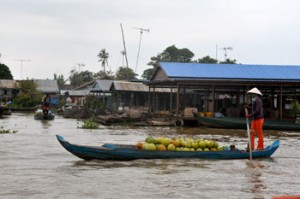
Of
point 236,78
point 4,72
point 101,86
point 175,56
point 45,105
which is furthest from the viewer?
point 175,56

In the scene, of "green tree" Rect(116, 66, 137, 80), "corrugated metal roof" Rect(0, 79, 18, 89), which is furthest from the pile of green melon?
"corrugated metal roof" Rect(0, 79, 18, 89)

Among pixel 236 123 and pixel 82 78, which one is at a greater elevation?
pixel 82 78

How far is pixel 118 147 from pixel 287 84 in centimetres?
1671

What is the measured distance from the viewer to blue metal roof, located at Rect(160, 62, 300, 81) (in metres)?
24.7

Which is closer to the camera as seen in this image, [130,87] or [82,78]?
[130,87]

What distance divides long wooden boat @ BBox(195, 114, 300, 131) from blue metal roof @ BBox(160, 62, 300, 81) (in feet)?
9.22

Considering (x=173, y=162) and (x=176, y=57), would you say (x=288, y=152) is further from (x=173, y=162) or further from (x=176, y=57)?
(x=176, y=57)

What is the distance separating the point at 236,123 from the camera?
22312mm

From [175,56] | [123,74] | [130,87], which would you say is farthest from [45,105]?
[175,56]

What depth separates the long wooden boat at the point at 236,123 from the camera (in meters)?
22.1

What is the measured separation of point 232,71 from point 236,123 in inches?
190

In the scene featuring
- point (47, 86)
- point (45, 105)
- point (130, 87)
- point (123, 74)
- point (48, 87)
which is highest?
point (123, 74)

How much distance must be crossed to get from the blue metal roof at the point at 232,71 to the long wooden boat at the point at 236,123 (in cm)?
281

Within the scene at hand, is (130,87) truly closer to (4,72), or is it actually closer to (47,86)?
(47,86)
